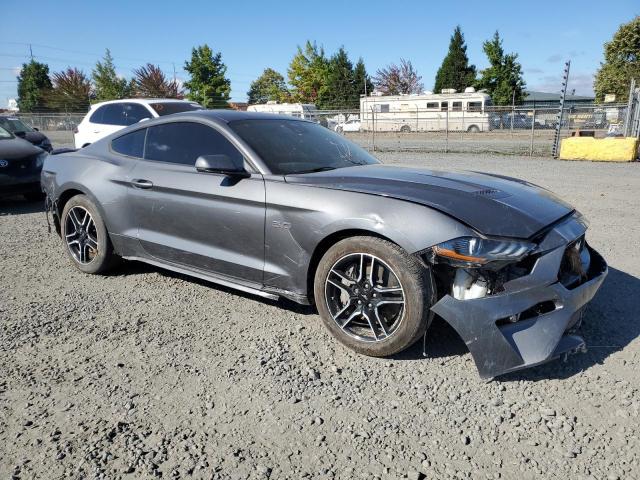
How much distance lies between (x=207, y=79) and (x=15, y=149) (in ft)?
125

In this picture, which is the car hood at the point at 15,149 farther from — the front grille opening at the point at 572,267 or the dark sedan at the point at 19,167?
the front grille opening at the point at 572,267

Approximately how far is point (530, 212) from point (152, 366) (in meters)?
2.47

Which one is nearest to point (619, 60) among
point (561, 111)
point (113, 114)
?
point (561, 111)

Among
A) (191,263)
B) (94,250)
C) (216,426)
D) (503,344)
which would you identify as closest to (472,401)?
(503,344)

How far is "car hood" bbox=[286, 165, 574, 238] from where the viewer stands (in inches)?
106

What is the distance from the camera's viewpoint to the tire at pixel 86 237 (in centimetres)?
436

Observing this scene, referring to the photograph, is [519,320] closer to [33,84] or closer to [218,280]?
[218,280]

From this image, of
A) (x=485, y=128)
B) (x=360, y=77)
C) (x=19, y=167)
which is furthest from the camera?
(x=360, y=77)

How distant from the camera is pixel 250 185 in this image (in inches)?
133

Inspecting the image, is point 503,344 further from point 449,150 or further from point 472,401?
point 449,150

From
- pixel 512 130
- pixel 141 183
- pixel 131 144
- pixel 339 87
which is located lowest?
pixel 512 130

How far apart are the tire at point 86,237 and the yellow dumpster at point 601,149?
14378 millimetres

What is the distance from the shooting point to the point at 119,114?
10.2 meters

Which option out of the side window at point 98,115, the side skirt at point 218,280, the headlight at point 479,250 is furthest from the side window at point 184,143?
the side window at point 98,115
